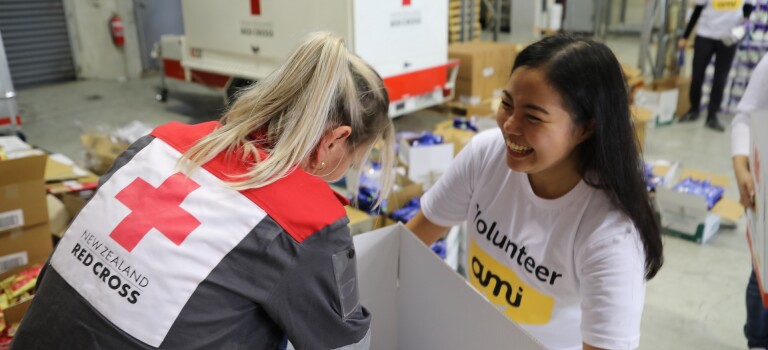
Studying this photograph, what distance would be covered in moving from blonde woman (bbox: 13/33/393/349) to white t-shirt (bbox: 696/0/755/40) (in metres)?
5.40

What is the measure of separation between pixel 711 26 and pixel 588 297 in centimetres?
520

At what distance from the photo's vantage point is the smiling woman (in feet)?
3.98

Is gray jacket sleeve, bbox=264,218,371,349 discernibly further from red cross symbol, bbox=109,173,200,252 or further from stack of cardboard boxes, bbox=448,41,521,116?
stack of cardboard boxes, bbox=448,41,521,116

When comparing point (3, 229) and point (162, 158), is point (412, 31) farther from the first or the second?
point (162, 158)

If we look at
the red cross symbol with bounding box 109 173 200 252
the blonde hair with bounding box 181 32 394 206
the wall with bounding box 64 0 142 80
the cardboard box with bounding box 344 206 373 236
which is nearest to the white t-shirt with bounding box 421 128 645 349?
the blonde hair with bounding box 181 32 394 206

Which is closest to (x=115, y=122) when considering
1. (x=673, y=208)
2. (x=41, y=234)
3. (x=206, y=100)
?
(x=206, y=100)

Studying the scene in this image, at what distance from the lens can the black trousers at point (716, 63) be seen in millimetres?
5496

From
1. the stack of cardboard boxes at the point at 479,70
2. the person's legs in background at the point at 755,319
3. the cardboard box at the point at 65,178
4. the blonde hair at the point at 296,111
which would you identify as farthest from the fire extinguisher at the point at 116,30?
the person's legs in background at the point at 755,319

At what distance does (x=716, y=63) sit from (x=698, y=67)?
17 cm

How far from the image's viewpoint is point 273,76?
1.17 meters

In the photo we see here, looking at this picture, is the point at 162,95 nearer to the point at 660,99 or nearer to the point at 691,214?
the point at 660,99

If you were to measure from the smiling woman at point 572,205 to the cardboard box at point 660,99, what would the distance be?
455cm

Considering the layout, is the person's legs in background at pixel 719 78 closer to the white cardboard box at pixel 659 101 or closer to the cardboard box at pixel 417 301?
the white cardboard box at pixel 659 101

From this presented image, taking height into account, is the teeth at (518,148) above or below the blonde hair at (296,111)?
below
